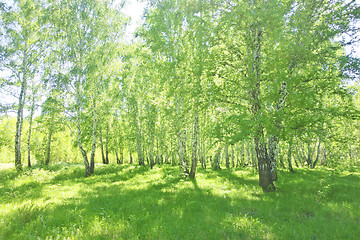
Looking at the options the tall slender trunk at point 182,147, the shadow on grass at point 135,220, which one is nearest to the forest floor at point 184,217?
the shadow on grass at point 135,220

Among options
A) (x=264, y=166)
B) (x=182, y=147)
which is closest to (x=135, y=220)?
(x=264, y=166)

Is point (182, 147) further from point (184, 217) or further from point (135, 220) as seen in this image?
point (135, 220)

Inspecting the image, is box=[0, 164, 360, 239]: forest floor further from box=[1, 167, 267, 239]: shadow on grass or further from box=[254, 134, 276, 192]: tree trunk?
box=[254, 134, 276, 192]: tree trunk

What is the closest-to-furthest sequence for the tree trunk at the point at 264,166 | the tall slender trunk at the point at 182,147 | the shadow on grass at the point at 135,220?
the shadow on grass at the point at 135,220
the tree trunk at the point at 264,166
the tall slender trunk at the point at 182,147

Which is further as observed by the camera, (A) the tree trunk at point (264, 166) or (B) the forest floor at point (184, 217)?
(A) the tree trunk at point (264, 166)

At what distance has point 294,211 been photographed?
22.7ft

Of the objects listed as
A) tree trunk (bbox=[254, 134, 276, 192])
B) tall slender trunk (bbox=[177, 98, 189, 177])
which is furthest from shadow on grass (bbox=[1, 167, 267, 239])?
tall slender trunk (bbox=[177, 98, 189, 177])

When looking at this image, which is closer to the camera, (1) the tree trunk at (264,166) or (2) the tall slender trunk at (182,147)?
(1) the tree trunk at (264,166)

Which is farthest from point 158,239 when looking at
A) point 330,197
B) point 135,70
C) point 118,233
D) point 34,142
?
point 34,142

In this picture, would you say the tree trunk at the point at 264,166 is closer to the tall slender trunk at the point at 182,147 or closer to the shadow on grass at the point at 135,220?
the shadow on grass at the point at 135,220

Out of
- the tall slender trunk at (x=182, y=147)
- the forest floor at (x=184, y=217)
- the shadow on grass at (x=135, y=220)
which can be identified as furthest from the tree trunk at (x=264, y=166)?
the tall slender trunk at (x=182, y=147)

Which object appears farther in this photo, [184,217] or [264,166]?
[264,166]

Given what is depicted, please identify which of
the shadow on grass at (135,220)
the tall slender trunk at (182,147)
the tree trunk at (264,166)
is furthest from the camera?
the tall slender trunk at (182,147)

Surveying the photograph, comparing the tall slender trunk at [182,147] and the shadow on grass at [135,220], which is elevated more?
the tall slender trunk at [182,147]
